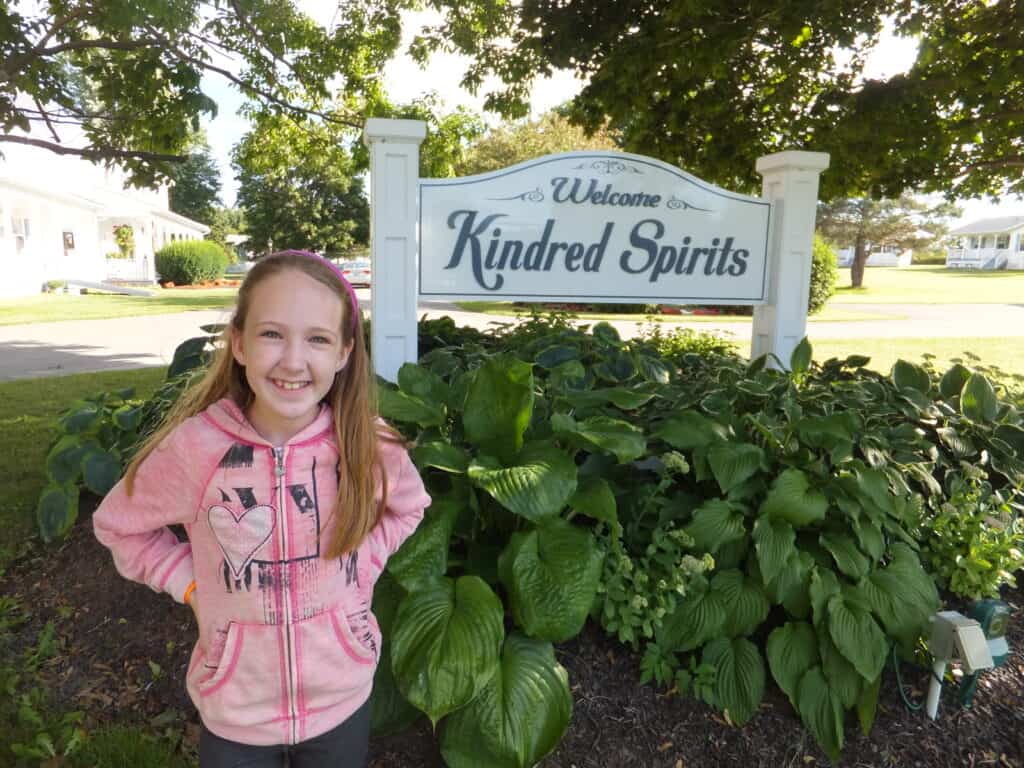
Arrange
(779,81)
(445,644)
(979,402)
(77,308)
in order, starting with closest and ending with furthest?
(445,644)
(979,402)
(779,81)
(77,308)

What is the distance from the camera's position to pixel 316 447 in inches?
56.3

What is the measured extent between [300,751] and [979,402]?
310 centimetres

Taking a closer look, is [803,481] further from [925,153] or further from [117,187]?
[117,187]

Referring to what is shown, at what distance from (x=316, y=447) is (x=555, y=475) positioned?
33.1 inches

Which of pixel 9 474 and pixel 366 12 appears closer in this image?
Answer: pixel 9 474

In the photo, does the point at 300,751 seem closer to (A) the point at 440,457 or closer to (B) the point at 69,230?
(A) the point at 440,457

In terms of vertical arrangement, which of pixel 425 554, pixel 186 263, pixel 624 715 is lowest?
pixel 624 715

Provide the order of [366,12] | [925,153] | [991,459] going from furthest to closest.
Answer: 1. [366,12]
2. [925,153]
3. [991,459]

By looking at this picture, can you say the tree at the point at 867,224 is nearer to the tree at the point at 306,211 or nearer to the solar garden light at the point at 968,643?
the tree at the point at 306,211

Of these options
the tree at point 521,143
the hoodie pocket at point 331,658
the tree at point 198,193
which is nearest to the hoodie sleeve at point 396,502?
the hoodie pocket at point 331,658

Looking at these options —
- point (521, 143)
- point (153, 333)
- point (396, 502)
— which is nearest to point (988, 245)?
point (521, 143)

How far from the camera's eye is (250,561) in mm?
1370

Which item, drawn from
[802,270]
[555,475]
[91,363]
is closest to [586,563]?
[555,475]

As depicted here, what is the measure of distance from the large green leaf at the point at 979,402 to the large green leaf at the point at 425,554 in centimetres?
242
